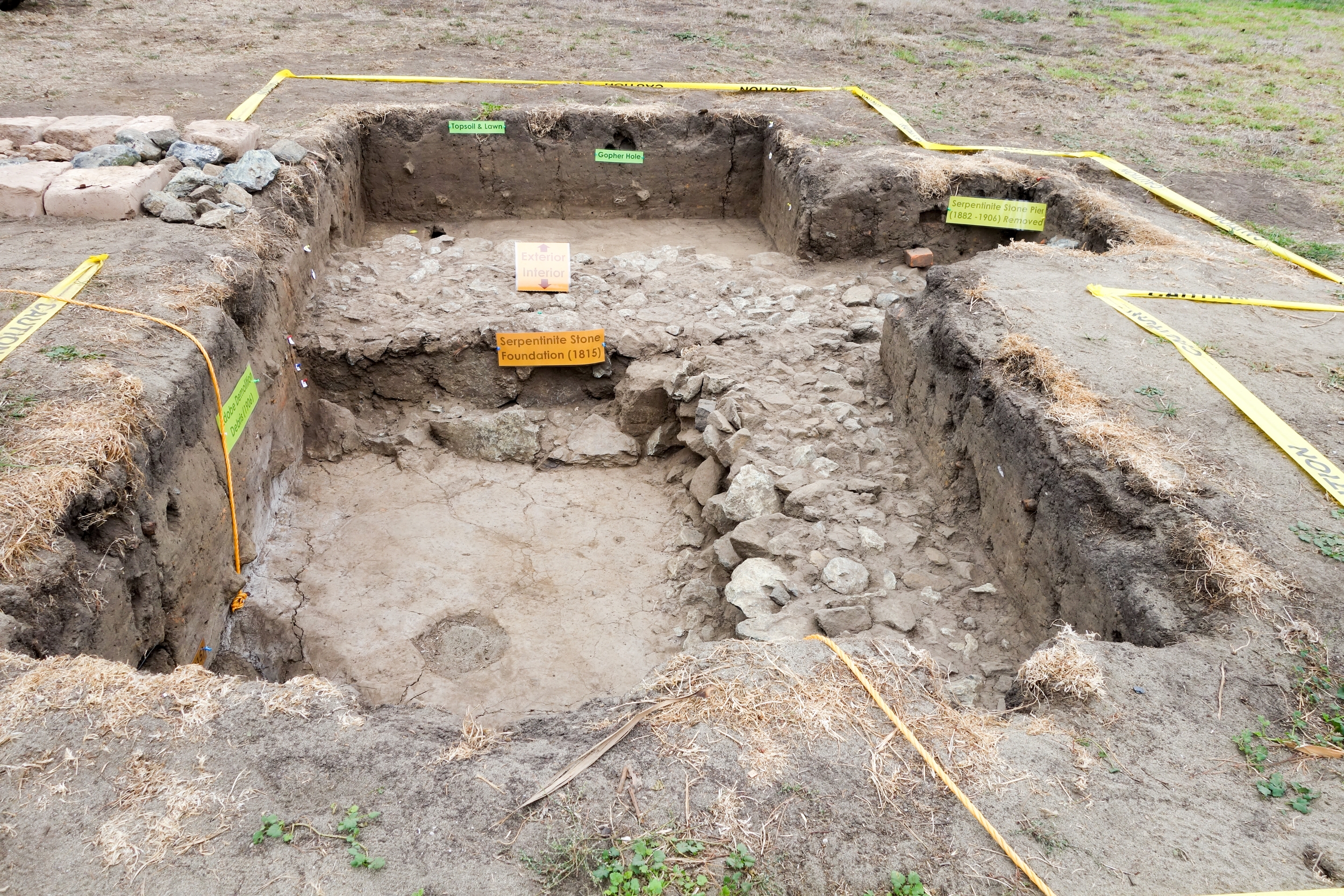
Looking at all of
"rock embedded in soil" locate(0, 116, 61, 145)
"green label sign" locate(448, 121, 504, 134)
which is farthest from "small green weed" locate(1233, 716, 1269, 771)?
"rock embedded in soil" locate(0, 116, 61, 145)

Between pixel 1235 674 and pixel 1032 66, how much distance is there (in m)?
9.35

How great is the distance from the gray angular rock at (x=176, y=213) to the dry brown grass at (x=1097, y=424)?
464 centimetres

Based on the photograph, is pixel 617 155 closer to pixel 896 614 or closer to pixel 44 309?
pixel 44 309

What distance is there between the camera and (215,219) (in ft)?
15.6

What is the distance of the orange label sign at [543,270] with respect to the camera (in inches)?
228

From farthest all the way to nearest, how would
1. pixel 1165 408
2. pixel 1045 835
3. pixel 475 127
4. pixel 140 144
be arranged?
pixel 475 127 → pixel 140 144 → pixel 1165 408 → pixel 1045 835

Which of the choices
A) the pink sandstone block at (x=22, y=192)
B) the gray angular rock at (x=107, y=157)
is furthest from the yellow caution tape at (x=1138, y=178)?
the pink sandstone block at (x=22, y=192)

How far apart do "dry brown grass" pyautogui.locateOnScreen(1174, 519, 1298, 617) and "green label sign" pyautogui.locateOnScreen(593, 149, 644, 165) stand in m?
5.62

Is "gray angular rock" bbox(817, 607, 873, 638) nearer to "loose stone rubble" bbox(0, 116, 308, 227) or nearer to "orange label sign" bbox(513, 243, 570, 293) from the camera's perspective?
"orange label sign" bbox(513, 243, 570, 293)

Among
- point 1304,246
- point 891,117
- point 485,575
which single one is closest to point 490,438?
point 485,575

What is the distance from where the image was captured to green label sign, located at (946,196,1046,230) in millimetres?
6316

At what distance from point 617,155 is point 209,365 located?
445 cm

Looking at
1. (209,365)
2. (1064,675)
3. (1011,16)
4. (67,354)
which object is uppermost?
(1011,16)

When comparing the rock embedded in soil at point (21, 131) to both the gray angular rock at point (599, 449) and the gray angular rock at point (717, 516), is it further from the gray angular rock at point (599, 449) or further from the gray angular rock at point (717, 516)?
the gray angular rock at point (717, 516)
